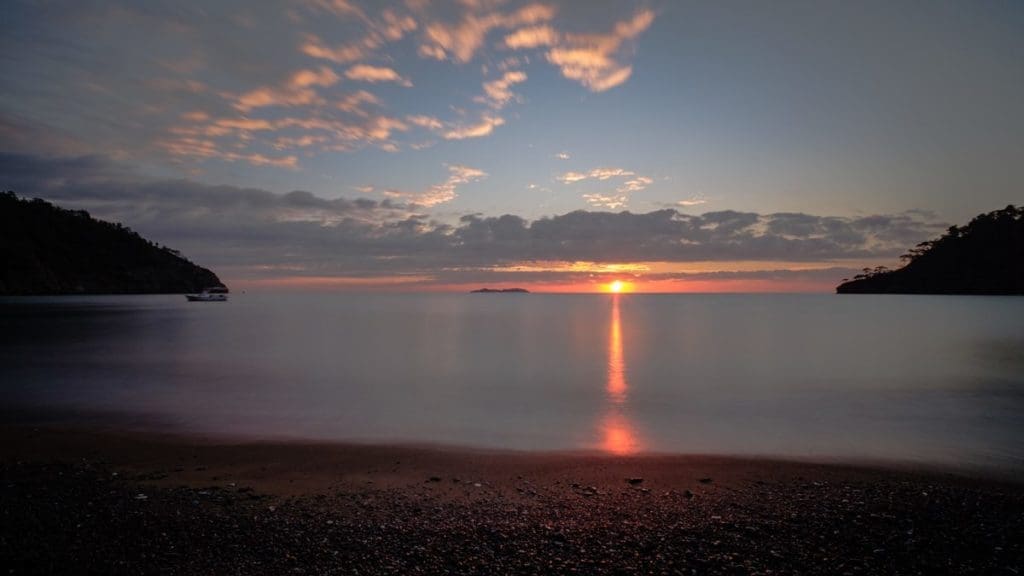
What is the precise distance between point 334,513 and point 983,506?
410 inches

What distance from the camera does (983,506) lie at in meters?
8.59

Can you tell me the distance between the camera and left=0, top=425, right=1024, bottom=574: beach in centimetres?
639

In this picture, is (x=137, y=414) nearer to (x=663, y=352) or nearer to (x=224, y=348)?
(x=224, y=348)

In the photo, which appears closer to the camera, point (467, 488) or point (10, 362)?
point (467, 488)

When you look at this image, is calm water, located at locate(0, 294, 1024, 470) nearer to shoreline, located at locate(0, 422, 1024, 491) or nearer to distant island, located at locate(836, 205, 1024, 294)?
shoreline, located at locate(0, 422, 1024, 491)

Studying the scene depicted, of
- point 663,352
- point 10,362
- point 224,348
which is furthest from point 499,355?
point 10,362

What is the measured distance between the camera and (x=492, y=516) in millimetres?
7980

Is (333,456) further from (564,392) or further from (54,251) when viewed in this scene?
(54,251)

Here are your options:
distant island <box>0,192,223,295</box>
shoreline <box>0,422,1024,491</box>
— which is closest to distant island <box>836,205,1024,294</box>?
shoreline <box>0,422,1024,491</box>

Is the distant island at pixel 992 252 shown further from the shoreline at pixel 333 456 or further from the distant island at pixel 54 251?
the distant island at pixel 54 251

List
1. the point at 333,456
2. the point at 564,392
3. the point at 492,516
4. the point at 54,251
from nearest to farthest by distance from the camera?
the point at 492,516 < the point at 333,456 < the point at 564,392 < the point at 54,251

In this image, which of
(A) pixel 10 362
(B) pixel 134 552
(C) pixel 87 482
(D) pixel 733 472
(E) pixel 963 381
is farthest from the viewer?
(A) pixel 10 362

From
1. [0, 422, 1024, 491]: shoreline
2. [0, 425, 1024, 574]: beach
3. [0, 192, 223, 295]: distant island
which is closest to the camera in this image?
[0, 425, 1024, 574]: beach

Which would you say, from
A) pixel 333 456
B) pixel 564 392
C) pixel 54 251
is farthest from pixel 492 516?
pixel 54 251
